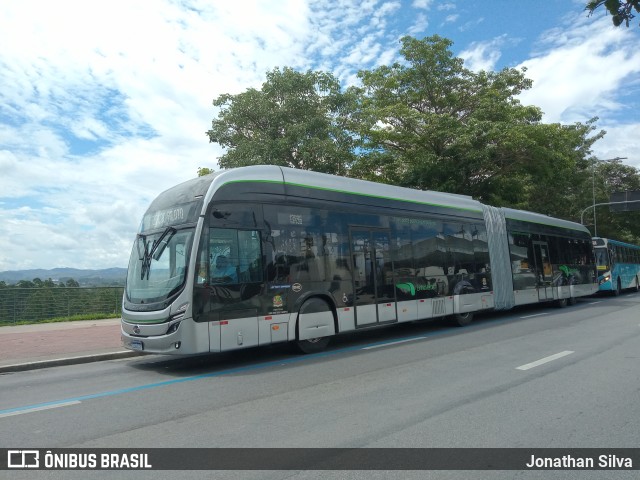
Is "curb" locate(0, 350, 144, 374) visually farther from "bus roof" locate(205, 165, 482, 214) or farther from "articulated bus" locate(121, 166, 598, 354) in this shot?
"bus roof" locate(205, 165, 482, 214)

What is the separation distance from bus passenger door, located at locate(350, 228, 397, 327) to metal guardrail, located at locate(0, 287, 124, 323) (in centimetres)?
1289

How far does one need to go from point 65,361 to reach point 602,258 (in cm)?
2738

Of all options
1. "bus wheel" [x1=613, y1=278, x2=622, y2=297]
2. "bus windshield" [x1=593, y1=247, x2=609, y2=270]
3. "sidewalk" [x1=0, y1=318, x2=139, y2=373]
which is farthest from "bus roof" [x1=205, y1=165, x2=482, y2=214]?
"bus wheel" [x1=613, y1=278, x2=622, y2=297]

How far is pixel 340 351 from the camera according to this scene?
10219mm

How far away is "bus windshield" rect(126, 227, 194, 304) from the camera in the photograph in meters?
8.30

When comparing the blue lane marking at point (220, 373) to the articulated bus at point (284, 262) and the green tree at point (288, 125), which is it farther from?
the green tree at point (288, 125)

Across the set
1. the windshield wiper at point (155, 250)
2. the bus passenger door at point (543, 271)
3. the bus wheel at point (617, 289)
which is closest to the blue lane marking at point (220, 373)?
the windshield wiper at point (155, 250)

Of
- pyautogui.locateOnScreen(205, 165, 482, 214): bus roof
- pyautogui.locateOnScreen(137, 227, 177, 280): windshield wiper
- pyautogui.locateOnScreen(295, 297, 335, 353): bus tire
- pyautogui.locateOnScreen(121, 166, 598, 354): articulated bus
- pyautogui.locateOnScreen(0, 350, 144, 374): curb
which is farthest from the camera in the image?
pyautogui.locateOnScreen(295, 297, 335, 353): bus tire

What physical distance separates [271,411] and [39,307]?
15.7 metres

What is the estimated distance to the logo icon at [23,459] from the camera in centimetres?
437

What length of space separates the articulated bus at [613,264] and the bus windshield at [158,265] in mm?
25907

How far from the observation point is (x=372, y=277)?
11.1 m

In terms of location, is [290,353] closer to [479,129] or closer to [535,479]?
[535,479]

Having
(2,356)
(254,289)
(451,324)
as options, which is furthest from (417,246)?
(2,356)
